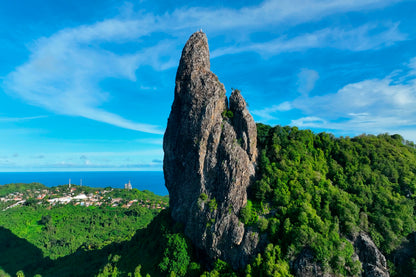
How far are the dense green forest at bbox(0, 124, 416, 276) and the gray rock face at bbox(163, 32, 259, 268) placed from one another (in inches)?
69.7

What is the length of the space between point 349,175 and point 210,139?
23.3 metres

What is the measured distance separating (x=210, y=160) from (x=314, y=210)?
618 inches

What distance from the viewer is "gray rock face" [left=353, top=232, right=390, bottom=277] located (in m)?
27.6

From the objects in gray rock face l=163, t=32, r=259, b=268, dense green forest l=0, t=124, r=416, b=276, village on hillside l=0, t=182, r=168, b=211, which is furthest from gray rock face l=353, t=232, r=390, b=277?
village on hillside l=0, t=182, r=168, b=211

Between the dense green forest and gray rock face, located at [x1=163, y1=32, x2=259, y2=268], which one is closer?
the dense green forest

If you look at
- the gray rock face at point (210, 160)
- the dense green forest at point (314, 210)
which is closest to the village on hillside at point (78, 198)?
the dense green forest at point (314, 210)

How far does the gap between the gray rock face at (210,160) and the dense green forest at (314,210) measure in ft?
5.81

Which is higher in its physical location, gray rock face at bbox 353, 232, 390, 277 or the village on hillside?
gray rock face at bbox 353, 232, 390, 277

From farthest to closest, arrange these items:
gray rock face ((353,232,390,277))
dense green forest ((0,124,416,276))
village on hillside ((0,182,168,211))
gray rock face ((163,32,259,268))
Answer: village on hillside ((0,182,168,211)) < gray rock face ((163,32,259,268)) < dense green forest ((0,124,416,276)) < gray rock face ((353,232,390,277))

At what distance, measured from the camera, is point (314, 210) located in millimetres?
31453

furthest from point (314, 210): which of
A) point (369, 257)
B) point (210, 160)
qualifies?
point (210, 160)

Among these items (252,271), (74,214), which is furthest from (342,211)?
(74,214)

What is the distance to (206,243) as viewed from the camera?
1324 inches

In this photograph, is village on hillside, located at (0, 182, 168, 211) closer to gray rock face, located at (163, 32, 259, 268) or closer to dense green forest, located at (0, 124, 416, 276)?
dense green forest, located at (0, 124, 416, 276)
